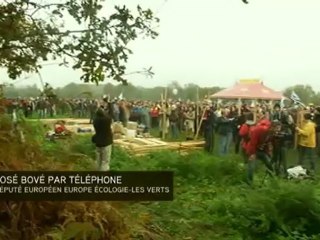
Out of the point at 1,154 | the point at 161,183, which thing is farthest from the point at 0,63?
the point at 161,183

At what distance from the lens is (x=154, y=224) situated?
728 centimetres

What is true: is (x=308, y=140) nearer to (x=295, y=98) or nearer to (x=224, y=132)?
(x=224, y=132)

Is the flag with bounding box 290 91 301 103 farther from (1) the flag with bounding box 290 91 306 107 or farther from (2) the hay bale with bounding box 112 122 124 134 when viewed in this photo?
(2) the hay bale with bounding box 112 122 124 134

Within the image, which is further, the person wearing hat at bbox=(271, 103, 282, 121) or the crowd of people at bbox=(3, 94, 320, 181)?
the person wearing hat at bbox=(271, 103, 282, 121)

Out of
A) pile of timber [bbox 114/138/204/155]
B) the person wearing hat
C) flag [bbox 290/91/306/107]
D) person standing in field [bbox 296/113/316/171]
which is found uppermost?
flag [bbox 290/91/306/107]

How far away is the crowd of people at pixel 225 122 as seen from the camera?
9.10m

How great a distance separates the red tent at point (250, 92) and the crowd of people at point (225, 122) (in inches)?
75.0

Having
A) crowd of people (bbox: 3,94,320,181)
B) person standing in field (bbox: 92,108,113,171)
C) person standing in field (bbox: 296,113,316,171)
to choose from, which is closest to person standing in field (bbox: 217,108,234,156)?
crowd of people (bbox: 3,94,320,181)

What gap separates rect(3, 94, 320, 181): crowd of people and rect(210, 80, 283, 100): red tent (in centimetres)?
191

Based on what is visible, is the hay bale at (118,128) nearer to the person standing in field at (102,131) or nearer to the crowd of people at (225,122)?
the crowd of people at (225,122)

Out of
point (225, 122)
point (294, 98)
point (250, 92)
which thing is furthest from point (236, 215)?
point (250, 92)

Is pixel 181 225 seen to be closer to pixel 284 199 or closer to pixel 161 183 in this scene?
pixel 284 199

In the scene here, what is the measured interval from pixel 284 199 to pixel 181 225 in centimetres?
136

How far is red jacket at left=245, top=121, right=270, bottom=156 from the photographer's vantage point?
11.9 metres
